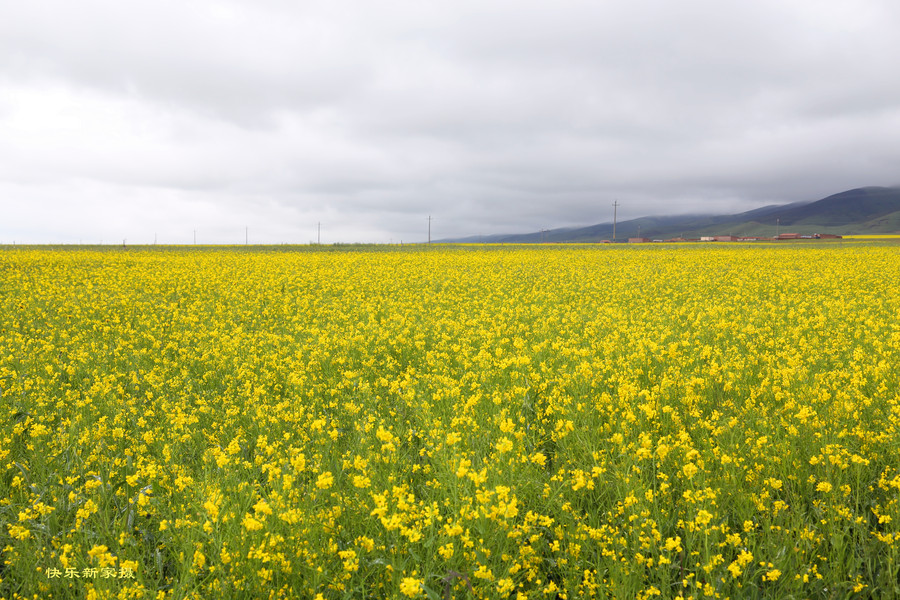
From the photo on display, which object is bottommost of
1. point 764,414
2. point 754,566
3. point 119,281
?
point 754,566

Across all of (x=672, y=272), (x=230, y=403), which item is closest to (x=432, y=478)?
(x=230, y=403)

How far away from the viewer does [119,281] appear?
667 inches

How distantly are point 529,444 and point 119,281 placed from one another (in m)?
17.9

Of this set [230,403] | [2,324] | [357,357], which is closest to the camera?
[230,403]

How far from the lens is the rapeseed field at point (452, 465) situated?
2822 millimetres

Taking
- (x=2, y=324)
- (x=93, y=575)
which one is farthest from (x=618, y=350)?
(x=2, y=324)

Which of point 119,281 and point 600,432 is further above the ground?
point 119,281

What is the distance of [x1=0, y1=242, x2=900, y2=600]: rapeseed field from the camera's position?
9.26 ft

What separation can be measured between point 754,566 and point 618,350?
14.9 feet

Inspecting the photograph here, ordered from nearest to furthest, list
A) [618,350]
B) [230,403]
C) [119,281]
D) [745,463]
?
1. [745,463]
2. [230,403]
3. [618,350]
4. [119,281]

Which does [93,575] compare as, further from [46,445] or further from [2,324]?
[2,324]

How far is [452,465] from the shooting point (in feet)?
11.6

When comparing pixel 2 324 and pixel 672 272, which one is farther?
pixel 672 272

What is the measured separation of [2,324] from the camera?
1014cm
